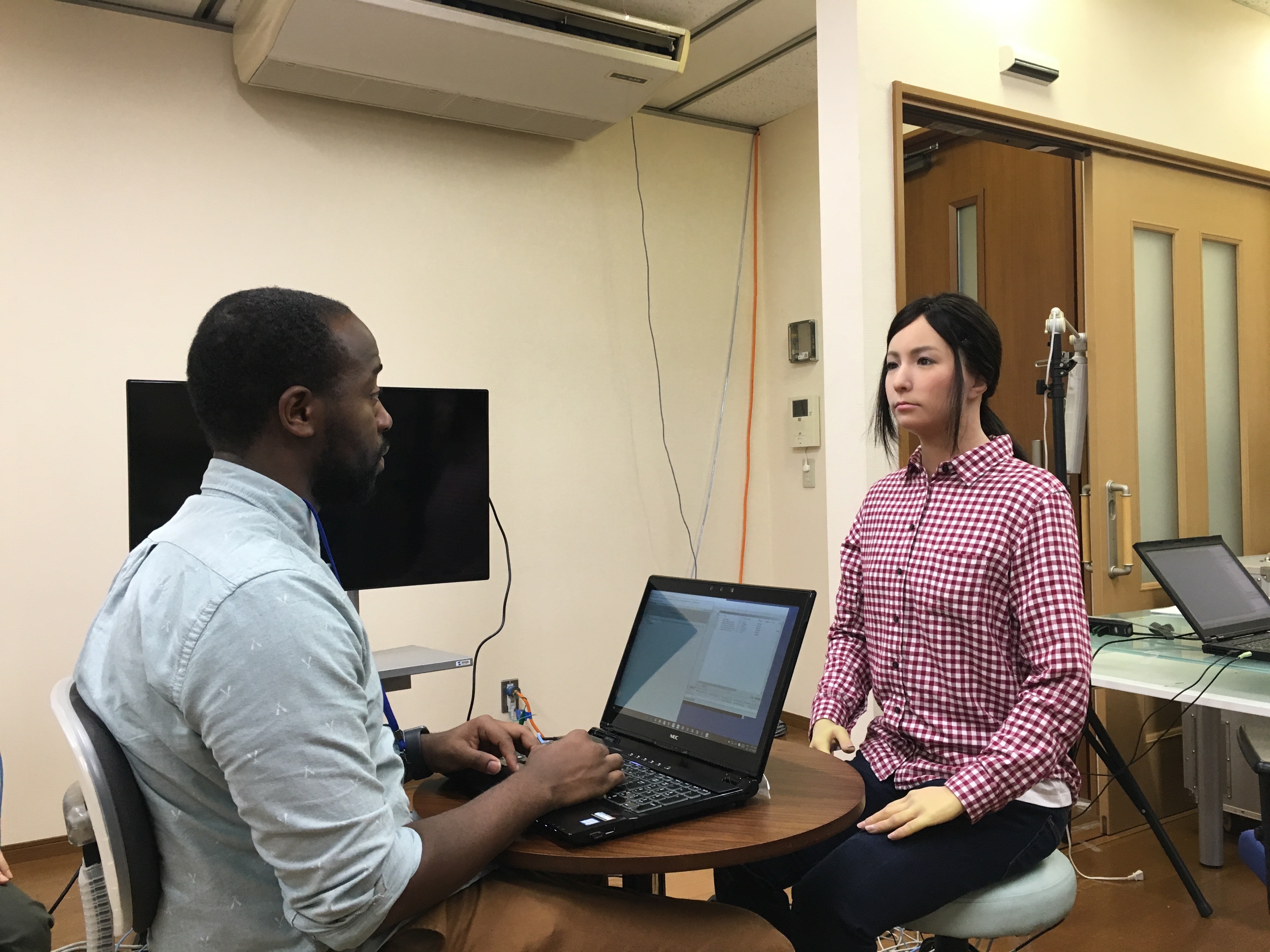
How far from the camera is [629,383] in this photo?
4.06 m

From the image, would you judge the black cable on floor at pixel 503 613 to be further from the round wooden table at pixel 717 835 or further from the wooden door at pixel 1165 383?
the round wooden table at pixel 717 835

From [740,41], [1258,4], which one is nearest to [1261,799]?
[740,41]

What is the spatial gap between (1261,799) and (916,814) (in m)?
0.51

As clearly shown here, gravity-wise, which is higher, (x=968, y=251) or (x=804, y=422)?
(x=968, y=251)

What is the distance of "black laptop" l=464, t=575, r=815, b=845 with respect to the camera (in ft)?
3.82

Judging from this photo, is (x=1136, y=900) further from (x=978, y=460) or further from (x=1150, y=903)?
(x=978, y=460)

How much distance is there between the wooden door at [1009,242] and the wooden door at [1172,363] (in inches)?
9.8

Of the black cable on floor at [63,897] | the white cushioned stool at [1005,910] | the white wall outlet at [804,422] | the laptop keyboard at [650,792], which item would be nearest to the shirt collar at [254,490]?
the laptop keyboard at [650,792]

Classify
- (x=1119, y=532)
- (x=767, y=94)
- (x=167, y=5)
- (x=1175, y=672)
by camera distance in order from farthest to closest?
1. (x=767, y=94)
2. (x=167, y=5)
3. (x=1119, y=532)
4. (x=1175, y=672)

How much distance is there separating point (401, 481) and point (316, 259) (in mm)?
1349

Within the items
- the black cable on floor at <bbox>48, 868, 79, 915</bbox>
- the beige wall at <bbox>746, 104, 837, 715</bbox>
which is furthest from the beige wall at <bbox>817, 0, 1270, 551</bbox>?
the black cable on floor at <bbox>48, 868, 79, 915</bbox>

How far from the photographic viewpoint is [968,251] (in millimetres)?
3756

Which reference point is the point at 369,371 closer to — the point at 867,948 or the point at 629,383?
the point at 867,948

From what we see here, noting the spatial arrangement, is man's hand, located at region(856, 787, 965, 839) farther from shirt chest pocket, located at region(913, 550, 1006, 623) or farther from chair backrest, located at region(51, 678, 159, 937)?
chair backrest, located at region(51, 678, 159, 937)
